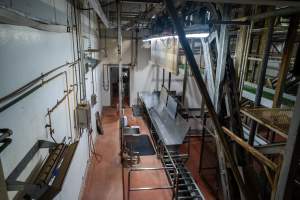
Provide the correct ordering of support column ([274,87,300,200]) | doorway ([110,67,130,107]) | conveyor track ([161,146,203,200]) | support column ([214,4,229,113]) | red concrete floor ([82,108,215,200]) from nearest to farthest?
support column ([274,87,300,200]) < support column ([214,4,229,113]) < conveyor track ([161,146,203,200]) < red concrete floor ([82,108,215,200]) < doorway ([110,67,130,107])

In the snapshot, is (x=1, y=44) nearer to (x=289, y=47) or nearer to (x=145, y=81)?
(x=289, y=47)

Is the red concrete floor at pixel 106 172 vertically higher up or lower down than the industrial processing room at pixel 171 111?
lower down

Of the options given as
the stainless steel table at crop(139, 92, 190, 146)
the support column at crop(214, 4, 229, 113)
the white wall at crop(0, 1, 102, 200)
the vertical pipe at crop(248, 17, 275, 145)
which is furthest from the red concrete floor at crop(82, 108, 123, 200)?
the support column at crop(214, 4, 229, 113)

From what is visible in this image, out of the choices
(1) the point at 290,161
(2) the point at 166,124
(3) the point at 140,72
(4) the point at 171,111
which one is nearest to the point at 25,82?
(1) the point at 290,161

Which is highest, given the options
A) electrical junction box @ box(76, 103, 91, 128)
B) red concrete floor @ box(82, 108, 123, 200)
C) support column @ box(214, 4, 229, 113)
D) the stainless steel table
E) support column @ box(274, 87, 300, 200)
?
support column @ box(214, 4, 229, 113)

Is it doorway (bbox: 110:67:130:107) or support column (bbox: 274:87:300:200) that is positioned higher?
support column (bbox: 274:87:300:200)


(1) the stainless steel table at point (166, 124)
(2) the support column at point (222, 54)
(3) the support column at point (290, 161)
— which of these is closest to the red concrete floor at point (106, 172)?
(1) the stainless steel table at point (166, 124)

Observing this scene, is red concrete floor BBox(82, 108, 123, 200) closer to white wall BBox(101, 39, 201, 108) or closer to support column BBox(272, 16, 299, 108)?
white wall BBox(101, 39, 201, 108)

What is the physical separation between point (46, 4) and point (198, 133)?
6.97 m

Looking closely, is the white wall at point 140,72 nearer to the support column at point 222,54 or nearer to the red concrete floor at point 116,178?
the red concrete floor at point 116,178

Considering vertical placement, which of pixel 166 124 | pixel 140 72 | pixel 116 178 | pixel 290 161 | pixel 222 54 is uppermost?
pixel 222 54

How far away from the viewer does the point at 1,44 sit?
1.50 metres

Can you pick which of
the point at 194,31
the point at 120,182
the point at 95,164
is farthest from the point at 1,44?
the point at 95,164

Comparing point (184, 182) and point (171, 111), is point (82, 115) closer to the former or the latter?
point (184, 182)
